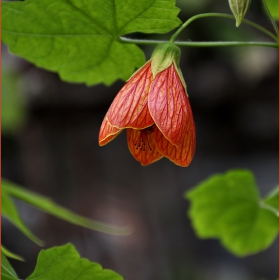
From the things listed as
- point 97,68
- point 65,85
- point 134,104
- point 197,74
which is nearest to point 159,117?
point 134,104

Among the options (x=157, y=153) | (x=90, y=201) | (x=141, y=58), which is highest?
(x=141, y=58)

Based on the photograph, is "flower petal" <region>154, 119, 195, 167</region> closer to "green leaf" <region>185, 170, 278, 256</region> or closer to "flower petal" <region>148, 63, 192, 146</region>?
"flower petal" <region>148, 63, 192, 146</region>

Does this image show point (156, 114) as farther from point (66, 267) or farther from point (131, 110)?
point (66, 267)

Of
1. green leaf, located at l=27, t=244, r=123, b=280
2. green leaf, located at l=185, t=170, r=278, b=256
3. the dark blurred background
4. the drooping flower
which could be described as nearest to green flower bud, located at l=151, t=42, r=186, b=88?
the drooping flower

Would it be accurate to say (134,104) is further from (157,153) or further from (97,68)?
(97,68)

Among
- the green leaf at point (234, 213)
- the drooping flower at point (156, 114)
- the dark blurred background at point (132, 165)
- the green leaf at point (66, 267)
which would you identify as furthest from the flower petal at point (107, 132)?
the dark blurred background at point (132, 165)
